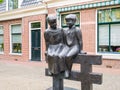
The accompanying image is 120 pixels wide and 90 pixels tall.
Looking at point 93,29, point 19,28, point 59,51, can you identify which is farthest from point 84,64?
point 19,28

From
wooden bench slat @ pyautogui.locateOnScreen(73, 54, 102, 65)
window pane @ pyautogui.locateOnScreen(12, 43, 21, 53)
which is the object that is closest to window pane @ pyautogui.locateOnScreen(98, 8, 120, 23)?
wooden bench slat @ pyautogui.locateOnScreen(73, 54, 102, 65)

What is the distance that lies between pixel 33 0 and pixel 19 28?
2.60 metres

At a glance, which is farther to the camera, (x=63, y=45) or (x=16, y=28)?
(x=16, y=28)

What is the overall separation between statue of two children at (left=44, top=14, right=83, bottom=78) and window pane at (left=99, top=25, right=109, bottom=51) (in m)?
6.87

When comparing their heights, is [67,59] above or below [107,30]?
below

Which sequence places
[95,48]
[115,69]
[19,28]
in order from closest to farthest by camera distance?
[115,69]
[95,48]
[19,28]

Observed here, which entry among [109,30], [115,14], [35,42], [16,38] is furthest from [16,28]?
[115,14]

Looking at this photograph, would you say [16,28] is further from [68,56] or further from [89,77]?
[89,77]

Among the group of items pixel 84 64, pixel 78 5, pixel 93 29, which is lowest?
pixel 84 64

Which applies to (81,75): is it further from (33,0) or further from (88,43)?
(33,0)

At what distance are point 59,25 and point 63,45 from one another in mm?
8639

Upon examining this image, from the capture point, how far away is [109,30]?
1172 centimetres

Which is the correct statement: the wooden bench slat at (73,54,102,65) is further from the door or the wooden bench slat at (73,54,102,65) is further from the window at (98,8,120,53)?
the door

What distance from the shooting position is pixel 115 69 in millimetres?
11180
